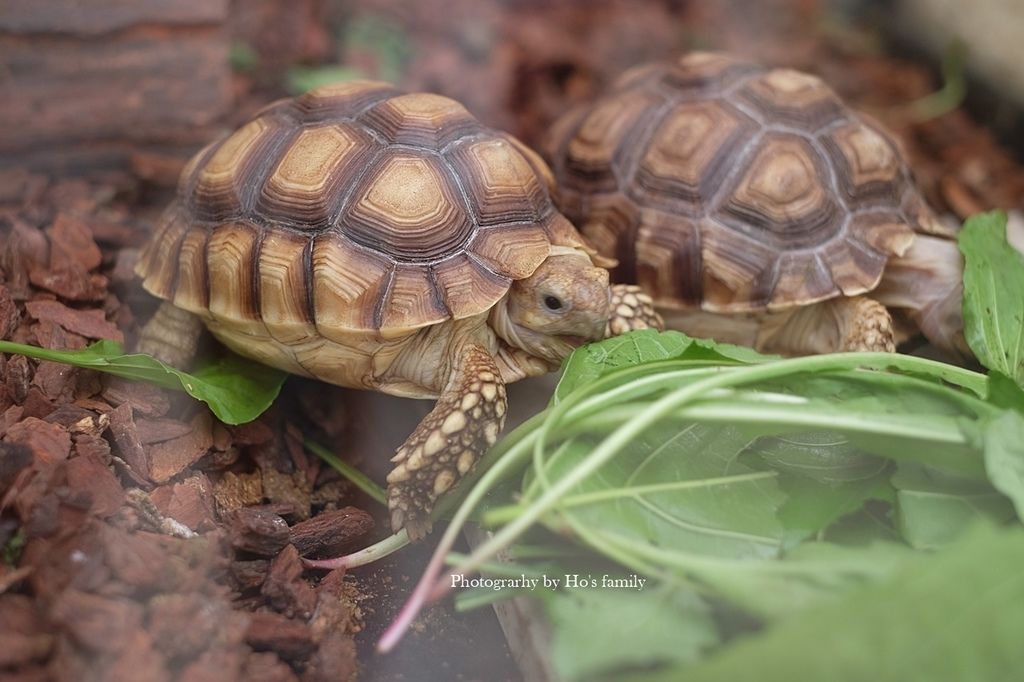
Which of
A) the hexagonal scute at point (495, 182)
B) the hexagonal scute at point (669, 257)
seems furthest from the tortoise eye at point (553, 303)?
the hexagonal scute at point (669, 257)

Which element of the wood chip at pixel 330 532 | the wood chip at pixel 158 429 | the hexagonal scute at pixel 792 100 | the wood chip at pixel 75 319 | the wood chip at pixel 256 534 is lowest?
the wood chip at pixel 330 532

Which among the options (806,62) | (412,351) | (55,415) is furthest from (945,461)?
(806,62)

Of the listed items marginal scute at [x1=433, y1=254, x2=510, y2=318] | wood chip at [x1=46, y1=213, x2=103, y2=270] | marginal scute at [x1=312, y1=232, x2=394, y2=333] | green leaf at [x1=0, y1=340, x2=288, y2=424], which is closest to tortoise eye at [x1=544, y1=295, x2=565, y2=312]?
marginal scute at [x1=433, y1=254, x2=510, y2=318]

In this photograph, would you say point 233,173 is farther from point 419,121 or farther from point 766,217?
point 766,217

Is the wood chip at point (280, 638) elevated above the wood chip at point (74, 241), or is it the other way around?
the wood chip at point (74, 241)

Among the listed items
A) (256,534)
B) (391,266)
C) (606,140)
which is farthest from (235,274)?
(606,140)

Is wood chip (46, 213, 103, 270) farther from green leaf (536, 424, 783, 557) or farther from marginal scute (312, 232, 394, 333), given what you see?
green leaf (536, 424, 783, 557)

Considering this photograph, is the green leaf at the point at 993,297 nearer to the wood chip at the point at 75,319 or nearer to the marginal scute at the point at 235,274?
the marginal scute at the point at 235,274

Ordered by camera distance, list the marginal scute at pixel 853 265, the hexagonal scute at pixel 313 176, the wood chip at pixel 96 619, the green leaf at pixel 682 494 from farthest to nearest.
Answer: the marginal scute at pixel 853 265 → the hexagonal scute at pixel 313 176 → the green leaf at pixel 682 494 → the wood chip at pixel 96 619
